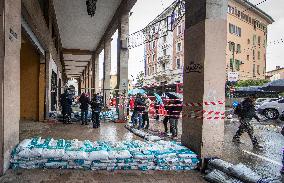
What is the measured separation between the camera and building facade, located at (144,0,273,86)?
1847 inches

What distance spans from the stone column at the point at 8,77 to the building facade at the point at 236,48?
40.2 m

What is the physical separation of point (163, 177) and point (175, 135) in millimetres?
4860

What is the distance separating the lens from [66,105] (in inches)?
567

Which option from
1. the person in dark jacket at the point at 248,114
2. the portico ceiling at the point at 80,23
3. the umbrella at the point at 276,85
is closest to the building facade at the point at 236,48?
the umbrella at the point at 276,85

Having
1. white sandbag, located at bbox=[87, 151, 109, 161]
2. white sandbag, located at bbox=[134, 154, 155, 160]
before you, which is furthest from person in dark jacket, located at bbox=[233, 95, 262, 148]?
white sandbag, located at bbox=[87, 151, 109, 161]

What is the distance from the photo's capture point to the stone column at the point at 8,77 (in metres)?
5.37

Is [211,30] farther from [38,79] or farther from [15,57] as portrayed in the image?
[38,79]

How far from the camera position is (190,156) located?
648cm

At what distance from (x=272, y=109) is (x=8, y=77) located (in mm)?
19866

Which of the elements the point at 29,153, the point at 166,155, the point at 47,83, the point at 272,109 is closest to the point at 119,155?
the point at 166,155

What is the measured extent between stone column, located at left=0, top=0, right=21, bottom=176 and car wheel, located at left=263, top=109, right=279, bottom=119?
19288 mm

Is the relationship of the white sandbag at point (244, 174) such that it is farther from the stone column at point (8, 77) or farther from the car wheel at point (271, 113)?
the car wheel at point (271, 113)

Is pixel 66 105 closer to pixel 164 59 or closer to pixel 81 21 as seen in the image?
pixel 81 21

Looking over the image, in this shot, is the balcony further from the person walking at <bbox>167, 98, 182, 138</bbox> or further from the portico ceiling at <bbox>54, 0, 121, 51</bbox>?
the person walking at <bbox>167, 98, 182, 138</bbox>
